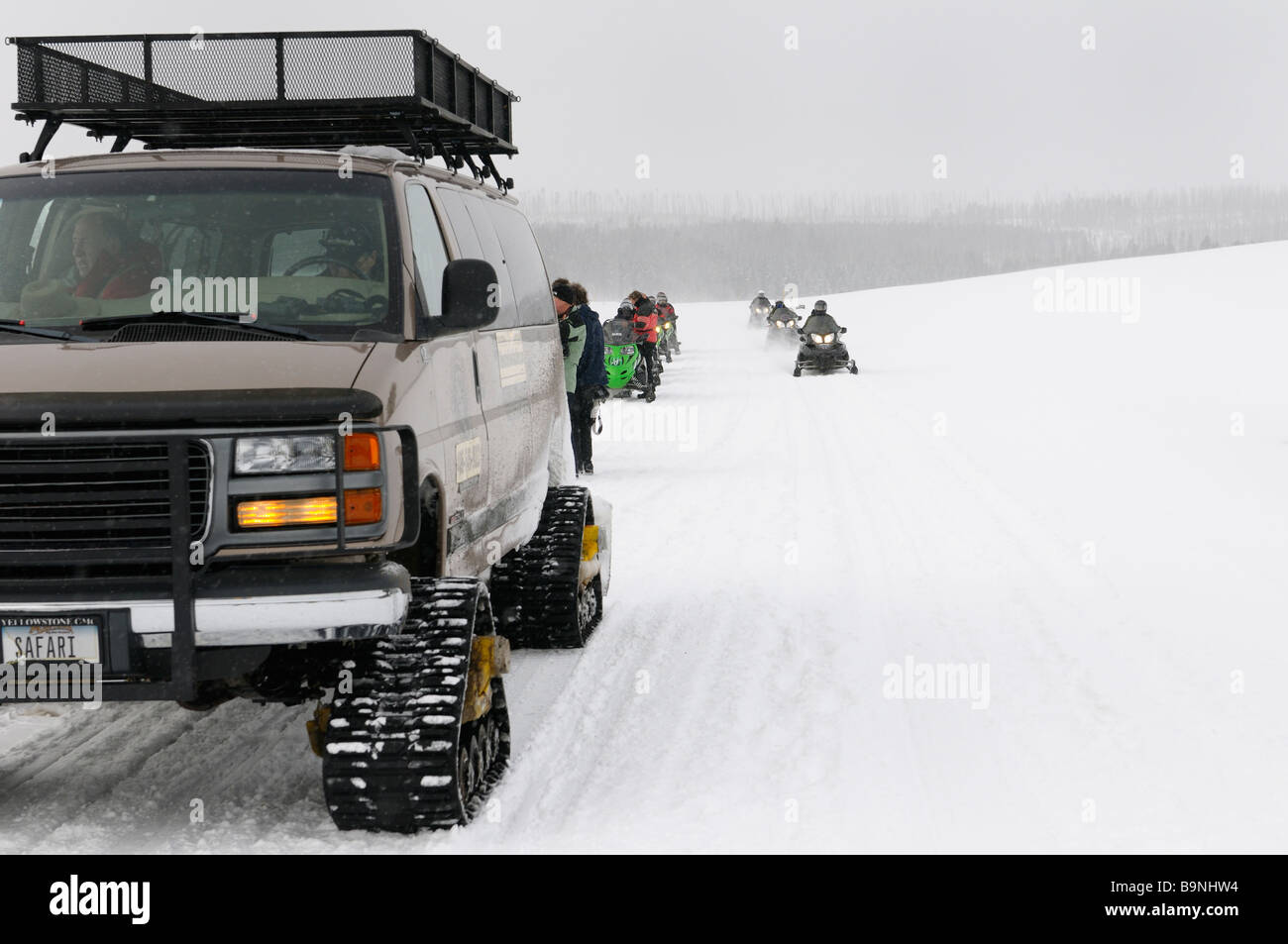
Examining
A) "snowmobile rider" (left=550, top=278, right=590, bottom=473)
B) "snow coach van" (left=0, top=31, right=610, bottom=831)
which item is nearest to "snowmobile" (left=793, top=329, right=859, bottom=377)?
"snowmobile rider" (left=550, top=278, right=590, bottom=473)

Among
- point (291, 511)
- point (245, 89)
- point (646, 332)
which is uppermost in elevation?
point (245, 89)

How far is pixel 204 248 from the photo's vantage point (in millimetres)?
5301

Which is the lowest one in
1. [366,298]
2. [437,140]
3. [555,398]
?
[555,398]

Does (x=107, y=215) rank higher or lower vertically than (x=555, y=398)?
higher

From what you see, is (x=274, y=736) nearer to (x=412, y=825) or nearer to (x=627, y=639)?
(x=412, y=825)

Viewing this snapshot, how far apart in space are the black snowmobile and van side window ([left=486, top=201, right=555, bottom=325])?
2274cm

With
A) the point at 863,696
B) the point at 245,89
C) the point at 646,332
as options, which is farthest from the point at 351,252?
the point at 646,332

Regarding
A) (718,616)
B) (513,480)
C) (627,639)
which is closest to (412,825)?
(513,480)

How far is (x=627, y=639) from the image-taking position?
7828mm

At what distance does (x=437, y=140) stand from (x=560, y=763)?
11.0 feet

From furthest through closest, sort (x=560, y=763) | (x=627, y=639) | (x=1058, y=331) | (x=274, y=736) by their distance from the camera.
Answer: (x=1058, y=331) → (x=627, y=639) → (x=274, y=736) → (x=560, y=763)

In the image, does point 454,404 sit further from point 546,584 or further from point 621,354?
point 621,354

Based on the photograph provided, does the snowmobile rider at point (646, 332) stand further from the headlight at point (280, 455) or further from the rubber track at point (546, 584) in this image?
the headlight at point (280, 455)

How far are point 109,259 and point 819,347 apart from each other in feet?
86.6
